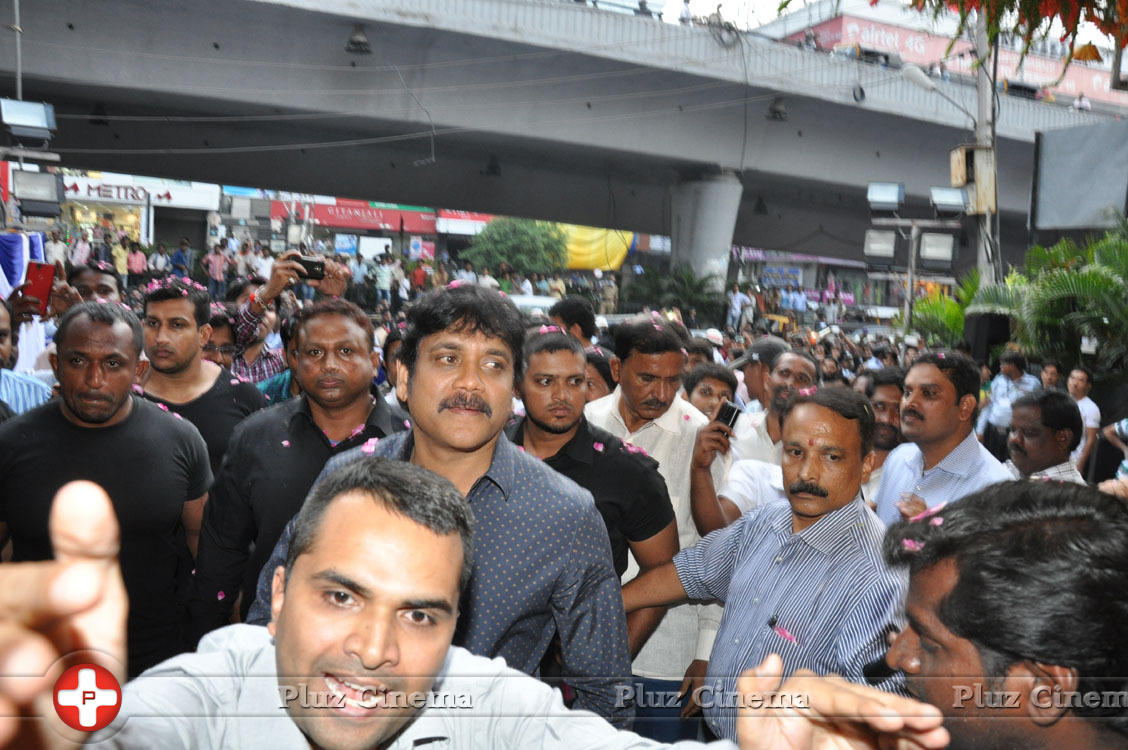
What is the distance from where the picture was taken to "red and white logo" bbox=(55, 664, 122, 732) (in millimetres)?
1060

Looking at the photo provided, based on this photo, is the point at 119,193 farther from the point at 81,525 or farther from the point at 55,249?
the point at 81,525

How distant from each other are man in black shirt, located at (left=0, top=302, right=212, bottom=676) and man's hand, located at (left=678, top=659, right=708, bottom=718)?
1785 mm

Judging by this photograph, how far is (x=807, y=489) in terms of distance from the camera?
2.80 m

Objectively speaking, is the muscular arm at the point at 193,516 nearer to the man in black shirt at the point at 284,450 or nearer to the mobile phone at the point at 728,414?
the man in black shirt at the point at 284,450

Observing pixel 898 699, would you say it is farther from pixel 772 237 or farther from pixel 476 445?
pixel 772 237

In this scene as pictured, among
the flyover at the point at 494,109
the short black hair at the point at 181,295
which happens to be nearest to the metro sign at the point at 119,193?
the flyover at the point at 494,109

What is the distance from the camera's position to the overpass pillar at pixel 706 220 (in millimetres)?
20641

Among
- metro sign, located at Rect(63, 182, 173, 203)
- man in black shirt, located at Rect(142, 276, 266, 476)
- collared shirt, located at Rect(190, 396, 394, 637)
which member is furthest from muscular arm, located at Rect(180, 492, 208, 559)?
metro sign, located at Rect(63, 182, 173, 203)

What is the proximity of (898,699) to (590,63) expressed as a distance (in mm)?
17371

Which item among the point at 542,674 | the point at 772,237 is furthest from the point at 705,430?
the point at 772,237

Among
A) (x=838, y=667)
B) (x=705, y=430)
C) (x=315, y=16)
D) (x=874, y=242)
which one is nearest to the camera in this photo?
(x=838, y=667)

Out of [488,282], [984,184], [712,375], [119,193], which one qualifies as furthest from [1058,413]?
[119,193]

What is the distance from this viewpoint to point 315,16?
15.4 meters

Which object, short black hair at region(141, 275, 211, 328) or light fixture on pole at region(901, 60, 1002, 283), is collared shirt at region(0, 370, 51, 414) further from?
light fixture on pole at region(901, 60, 1002, 283)
